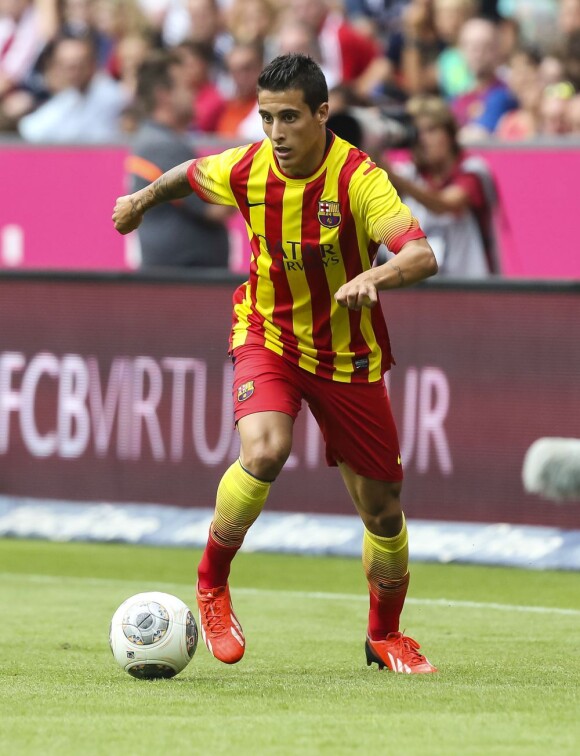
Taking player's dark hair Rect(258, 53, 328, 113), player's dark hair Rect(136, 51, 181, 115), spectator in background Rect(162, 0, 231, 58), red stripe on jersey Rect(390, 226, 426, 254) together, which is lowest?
red stripe on jersey Rect(390, 226, 426, 254)

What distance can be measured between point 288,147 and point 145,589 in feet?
11.1

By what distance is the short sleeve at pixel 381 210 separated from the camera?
587cm

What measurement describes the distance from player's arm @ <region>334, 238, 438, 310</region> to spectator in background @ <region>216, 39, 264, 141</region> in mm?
7981

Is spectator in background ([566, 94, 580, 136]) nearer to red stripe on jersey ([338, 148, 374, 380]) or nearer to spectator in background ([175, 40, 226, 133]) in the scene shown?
spectator in background ([175, 40, 226, 133])

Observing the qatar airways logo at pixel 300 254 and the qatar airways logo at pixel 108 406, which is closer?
the qatar airways logo at pixel 300 254

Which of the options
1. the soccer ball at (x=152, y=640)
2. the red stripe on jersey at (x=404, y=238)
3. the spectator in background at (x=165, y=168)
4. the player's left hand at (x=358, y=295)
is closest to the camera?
the player's left hand at (x=358, y=295)

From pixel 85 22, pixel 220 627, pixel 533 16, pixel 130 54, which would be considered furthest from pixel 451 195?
pixel 85 22

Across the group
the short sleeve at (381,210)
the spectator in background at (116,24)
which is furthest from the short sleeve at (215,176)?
the spectator in background at (116,24)

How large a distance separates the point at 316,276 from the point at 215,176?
55cm

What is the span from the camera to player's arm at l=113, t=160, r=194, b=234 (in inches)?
256

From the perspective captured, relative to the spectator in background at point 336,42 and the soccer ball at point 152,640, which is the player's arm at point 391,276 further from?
the spectator in background at point 336,42

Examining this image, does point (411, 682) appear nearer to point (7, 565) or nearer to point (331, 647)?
point (331, 647)

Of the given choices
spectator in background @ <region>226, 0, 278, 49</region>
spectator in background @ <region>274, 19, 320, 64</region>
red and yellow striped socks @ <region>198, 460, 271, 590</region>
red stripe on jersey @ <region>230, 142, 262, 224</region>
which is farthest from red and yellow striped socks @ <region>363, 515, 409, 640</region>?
spectator in background @ <region>226, 0, 278, 49</region>

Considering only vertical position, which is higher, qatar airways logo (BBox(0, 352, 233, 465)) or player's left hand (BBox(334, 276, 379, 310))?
player's left hand (BBox(334, 276, 379, 310))
